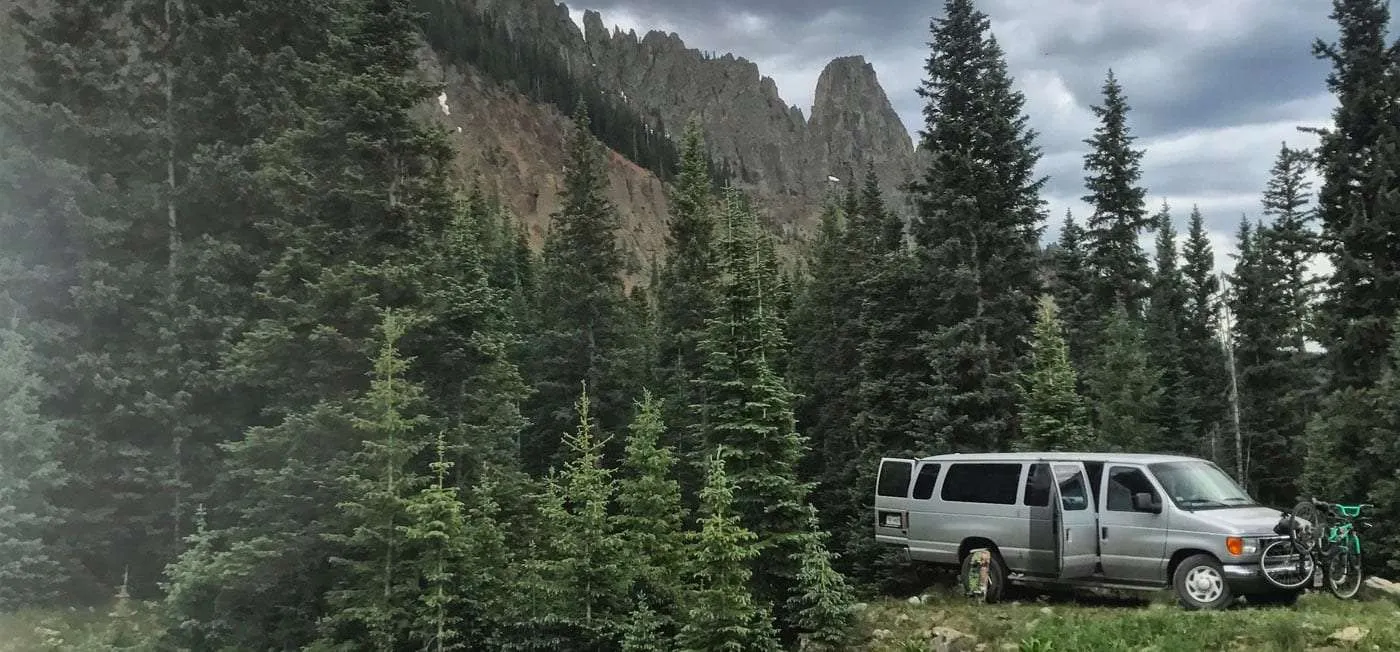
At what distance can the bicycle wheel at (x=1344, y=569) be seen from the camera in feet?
39.0

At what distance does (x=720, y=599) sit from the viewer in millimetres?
14688

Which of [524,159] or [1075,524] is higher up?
[524,159]

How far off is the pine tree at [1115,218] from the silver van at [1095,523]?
2716cm

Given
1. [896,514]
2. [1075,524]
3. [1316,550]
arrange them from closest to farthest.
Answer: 1. [1316,550]
2. [1075,524]
3. [896,514]

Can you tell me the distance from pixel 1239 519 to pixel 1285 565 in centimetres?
77

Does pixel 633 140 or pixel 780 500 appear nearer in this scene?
pixel 780 500

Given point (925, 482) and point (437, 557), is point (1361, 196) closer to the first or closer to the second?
point (925, 482)

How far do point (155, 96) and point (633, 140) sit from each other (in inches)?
5552

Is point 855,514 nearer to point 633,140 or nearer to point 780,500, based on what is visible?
point 780,500

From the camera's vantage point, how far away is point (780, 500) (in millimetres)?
18203

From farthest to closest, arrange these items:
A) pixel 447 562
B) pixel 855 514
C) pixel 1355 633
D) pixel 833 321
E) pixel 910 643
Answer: pixel 833 321
pixel 855 514
pixel 447 562
pixel 910 643
pixel 1355 633

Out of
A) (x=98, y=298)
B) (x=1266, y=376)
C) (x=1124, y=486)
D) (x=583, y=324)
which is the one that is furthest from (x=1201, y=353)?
(x=98, y=298)

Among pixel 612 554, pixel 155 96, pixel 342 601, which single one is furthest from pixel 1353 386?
pixel 155 96

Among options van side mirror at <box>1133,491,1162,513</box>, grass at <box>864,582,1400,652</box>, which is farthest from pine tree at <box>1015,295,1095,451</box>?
van side mirror at <box>1133,491,1162,513</box>
